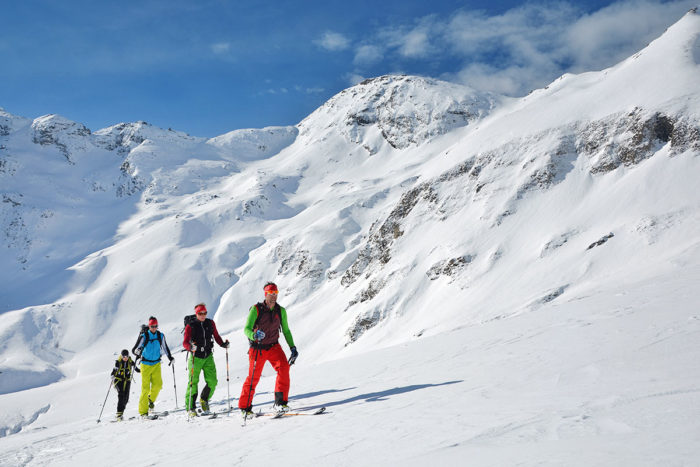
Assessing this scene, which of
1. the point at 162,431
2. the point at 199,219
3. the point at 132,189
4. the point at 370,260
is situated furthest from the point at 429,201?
the point at 132,189

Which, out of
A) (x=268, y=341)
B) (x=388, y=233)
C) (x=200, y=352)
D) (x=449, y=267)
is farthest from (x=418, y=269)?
(x=268, y=341)

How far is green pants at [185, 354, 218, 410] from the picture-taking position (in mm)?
10602

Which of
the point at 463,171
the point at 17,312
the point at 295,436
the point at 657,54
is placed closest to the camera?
the point at 295,436

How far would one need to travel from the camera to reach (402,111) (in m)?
152

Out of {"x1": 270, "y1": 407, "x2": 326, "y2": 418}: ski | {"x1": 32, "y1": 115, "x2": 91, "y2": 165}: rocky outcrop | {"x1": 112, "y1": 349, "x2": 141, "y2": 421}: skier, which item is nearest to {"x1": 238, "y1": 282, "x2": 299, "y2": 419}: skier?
{"x1": 270, "y1": 407, "x2": 326, "y2": 418}: ski

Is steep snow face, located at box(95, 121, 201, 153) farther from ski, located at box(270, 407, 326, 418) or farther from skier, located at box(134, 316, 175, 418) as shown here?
ski, located at box(270, 407, 326, 418)

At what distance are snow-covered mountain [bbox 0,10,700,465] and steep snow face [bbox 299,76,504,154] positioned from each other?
1019 millimetres

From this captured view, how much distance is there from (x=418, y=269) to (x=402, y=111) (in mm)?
114237

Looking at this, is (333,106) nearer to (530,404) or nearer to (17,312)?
(17,312)

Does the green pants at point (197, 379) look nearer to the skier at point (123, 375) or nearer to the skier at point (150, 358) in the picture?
the skier at point (150, 358)

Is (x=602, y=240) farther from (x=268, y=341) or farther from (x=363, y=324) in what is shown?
(x=268, y=341)

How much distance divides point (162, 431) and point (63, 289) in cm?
10679

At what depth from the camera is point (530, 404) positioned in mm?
5660

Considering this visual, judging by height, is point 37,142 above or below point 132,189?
above
